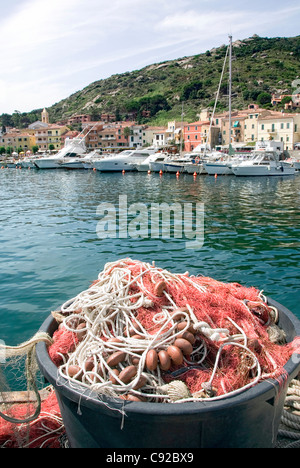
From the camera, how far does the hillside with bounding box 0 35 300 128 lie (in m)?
113

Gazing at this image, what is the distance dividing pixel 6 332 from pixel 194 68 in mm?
160075

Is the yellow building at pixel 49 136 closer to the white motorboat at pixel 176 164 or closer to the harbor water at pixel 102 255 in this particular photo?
the white motorboat at pixel 176 164

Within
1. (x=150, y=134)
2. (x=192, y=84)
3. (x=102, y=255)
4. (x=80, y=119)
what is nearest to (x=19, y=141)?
(x=80, y=119)

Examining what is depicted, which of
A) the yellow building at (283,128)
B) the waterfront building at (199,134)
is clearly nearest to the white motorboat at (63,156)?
the waterfront building at (199,134)

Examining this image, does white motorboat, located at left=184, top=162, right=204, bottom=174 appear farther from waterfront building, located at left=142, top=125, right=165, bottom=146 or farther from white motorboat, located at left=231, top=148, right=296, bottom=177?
waterfront building, located at left=142, top=125, right=165, bottom=146

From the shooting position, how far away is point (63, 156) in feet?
223

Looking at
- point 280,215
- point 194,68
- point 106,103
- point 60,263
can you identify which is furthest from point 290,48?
point 60,263

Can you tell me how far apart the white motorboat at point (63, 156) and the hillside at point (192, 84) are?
4456 centimetres

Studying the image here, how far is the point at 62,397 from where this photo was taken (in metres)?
2.61

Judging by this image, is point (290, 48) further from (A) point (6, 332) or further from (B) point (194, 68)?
(A) point (6, 332)

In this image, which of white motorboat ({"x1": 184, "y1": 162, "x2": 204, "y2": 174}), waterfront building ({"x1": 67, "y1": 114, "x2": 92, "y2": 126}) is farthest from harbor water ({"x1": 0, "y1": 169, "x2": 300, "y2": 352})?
waterfront building ({"x1": 67, "y1": 114, "x2": 92, "y2": 126})

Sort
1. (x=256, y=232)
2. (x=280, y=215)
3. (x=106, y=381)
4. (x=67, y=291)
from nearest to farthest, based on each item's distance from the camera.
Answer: (x=106, y=381), (x=67, y=291), (x=256, y=232), (x=280, y=215)

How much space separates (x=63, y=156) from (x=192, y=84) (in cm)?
7210

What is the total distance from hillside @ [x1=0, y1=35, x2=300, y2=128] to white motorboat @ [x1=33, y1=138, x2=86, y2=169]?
44.6 m
